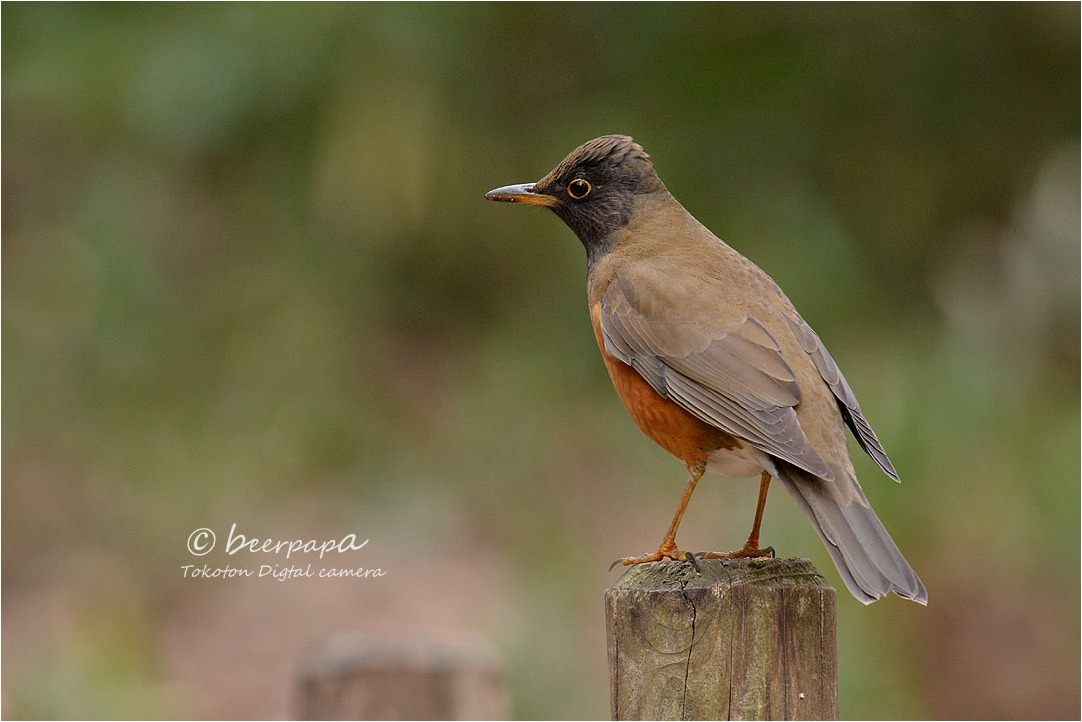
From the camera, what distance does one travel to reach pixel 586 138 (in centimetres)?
810

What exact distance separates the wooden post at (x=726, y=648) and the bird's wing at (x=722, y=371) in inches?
37.4

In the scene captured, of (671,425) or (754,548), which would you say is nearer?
(754,548)

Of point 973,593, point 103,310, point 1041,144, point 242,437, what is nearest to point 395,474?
point 242,437

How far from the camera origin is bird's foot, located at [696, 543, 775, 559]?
3.43 meters

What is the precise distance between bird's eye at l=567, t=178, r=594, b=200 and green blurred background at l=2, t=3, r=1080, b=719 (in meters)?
2.21

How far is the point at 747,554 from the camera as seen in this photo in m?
3.77

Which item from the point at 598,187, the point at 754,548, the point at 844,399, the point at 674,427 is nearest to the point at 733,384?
the point at 674,427

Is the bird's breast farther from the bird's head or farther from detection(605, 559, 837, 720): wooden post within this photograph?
detection(605, 559, 837, 720): wooden post

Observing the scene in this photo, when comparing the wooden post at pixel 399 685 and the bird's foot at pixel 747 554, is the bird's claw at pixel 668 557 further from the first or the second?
the wooden post at pixel 399 685

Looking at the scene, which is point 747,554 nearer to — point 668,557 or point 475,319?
point 668,557

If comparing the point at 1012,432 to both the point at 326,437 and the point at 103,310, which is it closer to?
the point at 326,437

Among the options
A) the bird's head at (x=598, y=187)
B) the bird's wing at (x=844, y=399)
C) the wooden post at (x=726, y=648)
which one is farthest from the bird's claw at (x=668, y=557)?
the bird's head at (x=598, y=187)

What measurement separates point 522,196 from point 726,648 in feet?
8.39

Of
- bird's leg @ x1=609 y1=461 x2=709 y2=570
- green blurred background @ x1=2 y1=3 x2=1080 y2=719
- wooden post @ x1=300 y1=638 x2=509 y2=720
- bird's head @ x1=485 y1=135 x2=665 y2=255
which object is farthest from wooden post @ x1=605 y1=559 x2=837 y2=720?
green blurred background @ x1=2 y1=3 x2=1080 y2=719
